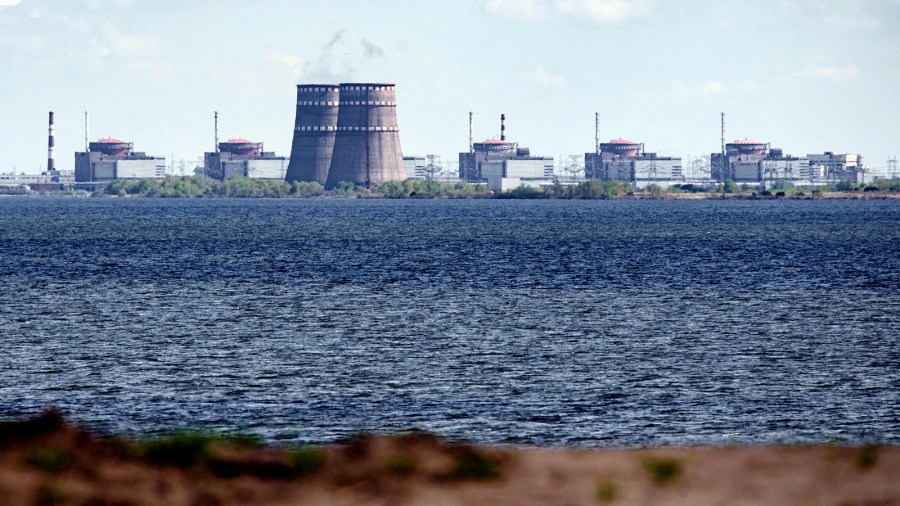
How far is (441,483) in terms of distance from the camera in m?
10.3

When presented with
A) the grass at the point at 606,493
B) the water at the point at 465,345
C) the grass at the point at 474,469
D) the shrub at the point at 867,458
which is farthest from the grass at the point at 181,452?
the water at the point at 465,345

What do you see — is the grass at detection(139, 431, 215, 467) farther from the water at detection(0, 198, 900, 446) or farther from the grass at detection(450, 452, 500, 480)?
the water at detection(0, 198, 900, 446)

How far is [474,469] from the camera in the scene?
10.5m

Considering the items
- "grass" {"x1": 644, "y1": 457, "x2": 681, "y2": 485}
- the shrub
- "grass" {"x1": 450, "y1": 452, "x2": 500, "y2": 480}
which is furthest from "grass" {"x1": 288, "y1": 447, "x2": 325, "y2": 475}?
the shrub

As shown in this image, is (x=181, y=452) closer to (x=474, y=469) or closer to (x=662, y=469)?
(x=474, y=469)

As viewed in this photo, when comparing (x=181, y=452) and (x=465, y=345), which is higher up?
(x=181, y=452)

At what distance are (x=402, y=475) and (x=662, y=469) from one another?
2.17 metres

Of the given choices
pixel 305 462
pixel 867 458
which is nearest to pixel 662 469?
pixel 867 458

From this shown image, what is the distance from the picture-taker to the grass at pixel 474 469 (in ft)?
34.2

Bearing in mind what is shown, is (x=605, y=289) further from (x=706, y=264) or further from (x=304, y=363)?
(x=304, y=363)

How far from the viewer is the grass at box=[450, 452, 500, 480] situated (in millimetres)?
10414

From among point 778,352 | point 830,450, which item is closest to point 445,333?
point 778,352

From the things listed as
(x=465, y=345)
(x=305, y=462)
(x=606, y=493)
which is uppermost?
(x=305, y=462)

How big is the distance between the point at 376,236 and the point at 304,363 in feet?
240
